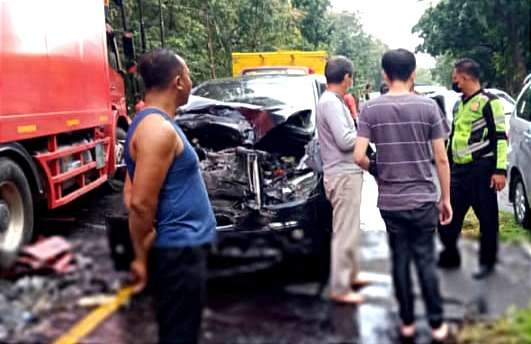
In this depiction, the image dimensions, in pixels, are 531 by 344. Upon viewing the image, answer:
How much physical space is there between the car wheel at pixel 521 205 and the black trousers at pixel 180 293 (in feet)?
15.5

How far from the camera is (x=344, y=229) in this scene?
11.1ft

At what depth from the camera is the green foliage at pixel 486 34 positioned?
2695mm

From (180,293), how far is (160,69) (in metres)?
0.82

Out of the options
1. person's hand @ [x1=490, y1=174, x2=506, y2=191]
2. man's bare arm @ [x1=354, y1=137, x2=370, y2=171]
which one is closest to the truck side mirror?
person's hand @ [x1=490, y1=174, x2=506, y2=191]

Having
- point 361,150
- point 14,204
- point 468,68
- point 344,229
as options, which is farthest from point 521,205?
point 14,204

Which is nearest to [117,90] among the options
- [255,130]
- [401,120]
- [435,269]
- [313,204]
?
[255,130]

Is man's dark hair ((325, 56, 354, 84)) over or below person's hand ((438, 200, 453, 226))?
over

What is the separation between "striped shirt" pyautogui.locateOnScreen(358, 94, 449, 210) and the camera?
3.37 m

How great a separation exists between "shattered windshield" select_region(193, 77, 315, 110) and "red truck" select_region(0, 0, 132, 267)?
1.25 meters

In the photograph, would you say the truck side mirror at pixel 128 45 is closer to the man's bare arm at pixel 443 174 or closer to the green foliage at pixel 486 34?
the green foliage at pixel 486 34

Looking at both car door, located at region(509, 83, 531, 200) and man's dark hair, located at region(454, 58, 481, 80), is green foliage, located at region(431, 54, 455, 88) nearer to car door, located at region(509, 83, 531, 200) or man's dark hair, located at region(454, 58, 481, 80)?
man's dark hair, located at region(454, 58, 481, 80)

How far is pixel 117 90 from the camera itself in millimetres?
9594

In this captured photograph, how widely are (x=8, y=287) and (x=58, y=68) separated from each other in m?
4.28

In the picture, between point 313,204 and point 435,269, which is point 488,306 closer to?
point 435,269
